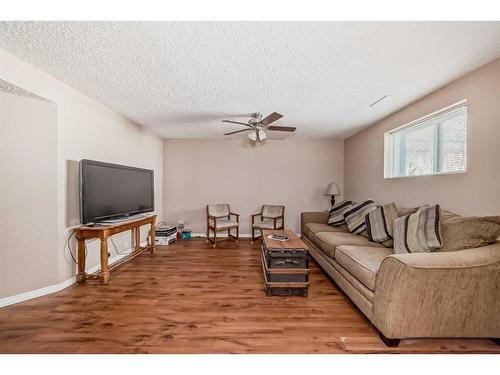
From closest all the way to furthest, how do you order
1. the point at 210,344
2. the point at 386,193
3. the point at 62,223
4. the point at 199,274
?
the point at 210,344 < the point at 62,223 < the point at 199,274 < the point at 386,193

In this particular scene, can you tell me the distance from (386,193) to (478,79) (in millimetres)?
1877

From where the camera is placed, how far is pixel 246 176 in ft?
16.9

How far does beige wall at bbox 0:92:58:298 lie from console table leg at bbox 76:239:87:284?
24 centimetres

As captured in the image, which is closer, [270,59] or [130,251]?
[270,59]

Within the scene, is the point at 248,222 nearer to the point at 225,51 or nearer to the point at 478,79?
the point at 225,51

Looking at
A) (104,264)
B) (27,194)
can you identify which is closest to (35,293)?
(104,264)

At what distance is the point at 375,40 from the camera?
65.5 inches

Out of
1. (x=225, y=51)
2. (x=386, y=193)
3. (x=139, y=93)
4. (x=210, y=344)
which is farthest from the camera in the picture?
(x=386, y=193)

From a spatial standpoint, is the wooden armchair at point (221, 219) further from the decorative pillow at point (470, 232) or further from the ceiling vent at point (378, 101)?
the decorative pillow at point (470, 232)

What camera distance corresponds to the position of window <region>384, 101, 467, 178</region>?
2374mm

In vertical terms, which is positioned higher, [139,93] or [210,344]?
[139,93]

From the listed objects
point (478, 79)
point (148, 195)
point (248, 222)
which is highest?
point (478, 79)

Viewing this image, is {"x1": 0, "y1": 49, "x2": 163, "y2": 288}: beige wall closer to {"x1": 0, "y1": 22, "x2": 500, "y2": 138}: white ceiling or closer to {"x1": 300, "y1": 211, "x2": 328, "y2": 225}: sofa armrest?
{"x1": 0, "y1": 22, "x2": 500, "y2": 138}: white ceiling

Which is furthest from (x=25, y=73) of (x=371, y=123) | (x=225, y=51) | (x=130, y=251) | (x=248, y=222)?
(x=371, y=123)
